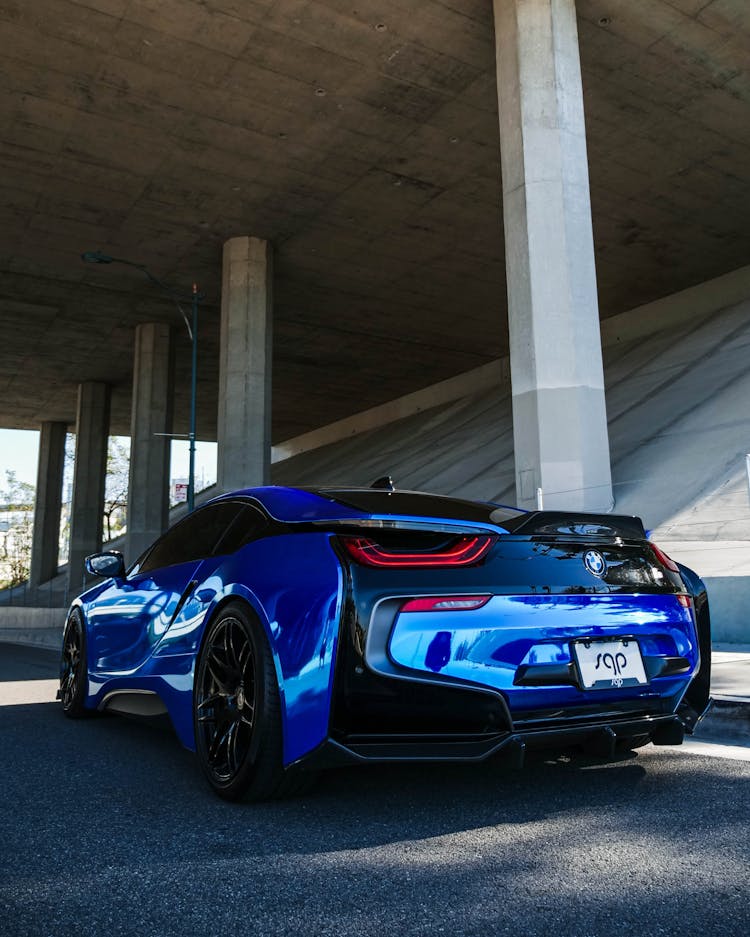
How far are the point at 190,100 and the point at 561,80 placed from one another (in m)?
7.05

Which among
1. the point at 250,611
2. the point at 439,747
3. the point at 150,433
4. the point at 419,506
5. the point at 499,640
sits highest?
the point at 150,433

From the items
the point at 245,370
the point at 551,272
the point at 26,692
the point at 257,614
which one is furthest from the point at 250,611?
the point at 245,370

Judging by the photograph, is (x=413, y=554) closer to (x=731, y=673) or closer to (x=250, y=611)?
(x=250, y=611)

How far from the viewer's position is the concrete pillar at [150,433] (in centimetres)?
2673

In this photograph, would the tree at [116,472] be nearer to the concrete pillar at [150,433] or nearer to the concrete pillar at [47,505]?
the concrete pillar at [47,505]

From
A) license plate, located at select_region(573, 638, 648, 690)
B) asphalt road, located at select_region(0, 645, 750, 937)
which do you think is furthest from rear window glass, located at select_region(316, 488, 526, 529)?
asphalt road, located at select_region(0, 645, 750, 937)

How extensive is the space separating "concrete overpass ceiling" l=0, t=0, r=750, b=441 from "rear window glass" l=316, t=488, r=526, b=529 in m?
11.7

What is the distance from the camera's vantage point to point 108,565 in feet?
15.4

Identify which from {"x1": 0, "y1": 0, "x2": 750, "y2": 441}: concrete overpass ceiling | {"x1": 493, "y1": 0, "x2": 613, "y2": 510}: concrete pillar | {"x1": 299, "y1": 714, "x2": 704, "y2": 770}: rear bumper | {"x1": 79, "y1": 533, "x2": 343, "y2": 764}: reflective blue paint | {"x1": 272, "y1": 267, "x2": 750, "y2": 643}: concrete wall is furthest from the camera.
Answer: {"x1": 0, "y1": 0, "x2": 750, "y2": 441}: concrete overpass ceiling

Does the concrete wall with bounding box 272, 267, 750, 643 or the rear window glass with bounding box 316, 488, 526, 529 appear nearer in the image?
the rear window glass with bounding box 316, 488, 526, 529

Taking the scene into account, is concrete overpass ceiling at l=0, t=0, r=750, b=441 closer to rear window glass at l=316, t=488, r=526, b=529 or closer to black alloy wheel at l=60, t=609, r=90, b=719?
black alloy wheel at l=60, t=609, r=90, b=719

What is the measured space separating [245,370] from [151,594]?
16447mm

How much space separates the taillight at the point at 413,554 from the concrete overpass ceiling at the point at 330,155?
12.3 m

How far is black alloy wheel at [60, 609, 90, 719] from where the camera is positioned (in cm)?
493
